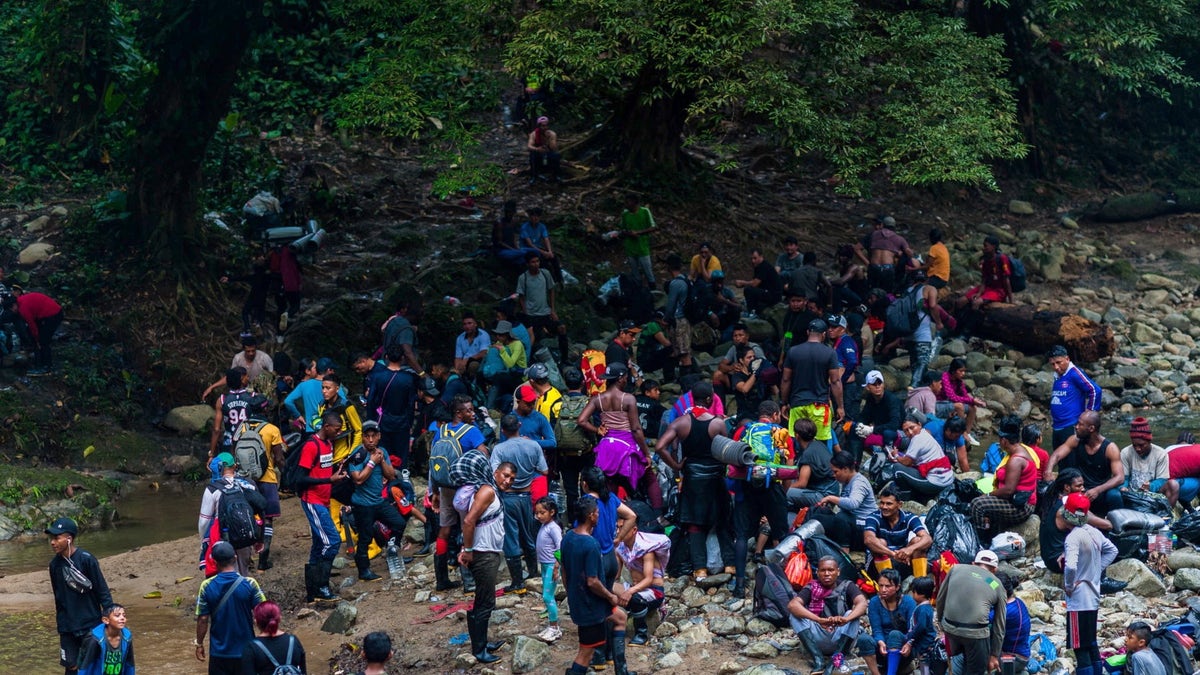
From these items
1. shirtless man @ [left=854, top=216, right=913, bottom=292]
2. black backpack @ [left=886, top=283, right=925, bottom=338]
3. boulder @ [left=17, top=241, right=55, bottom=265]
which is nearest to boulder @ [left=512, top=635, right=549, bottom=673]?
black backpack @ [left=886, top=283, right=925, bottom=338]

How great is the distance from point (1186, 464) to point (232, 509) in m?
7.83

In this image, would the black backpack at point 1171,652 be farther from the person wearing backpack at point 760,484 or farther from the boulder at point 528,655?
the boulder at point 528,655

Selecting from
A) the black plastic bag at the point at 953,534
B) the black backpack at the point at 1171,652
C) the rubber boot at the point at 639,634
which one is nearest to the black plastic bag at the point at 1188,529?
the black plastic bag at the point at 953,534

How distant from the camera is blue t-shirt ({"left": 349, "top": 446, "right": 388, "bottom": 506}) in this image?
11.7 m

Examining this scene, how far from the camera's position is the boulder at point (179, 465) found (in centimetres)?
1670

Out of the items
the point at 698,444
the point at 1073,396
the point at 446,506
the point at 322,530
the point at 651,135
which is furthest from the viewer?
the point at 651,135

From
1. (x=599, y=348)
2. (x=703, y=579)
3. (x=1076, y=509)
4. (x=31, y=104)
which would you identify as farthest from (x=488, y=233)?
(x=1076, y=509)

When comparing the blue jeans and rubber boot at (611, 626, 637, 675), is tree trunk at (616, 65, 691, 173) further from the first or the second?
rubber boot at (611, 626, 637, 675)

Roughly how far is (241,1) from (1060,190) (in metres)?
15.7

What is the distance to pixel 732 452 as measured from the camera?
442 inches

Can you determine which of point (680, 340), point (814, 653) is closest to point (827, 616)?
point (814, 653)

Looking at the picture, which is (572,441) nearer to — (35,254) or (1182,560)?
(1182,560)

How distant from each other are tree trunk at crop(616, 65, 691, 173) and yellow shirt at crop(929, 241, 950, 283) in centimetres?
516

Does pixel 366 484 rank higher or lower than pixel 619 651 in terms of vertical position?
higher
